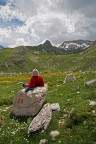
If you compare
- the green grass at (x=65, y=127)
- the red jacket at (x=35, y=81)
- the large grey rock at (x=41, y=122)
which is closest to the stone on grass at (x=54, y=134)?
the green grass at (x=65, y=127)

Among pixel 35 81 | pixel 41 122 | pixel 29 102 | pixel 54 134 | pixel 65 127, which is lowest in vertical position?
pixel 54 134

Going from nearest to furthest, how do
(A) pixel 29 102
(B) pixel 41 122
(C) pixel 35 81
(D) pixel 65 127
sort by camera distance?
1. (D) pixel 65 127
2. (B) pixel 41 122
3. (A) pixel 29 102
4. (C) pixel 35 81

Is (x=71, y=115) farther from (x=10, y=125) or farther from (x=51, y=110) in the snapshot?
(x=10, y=125)

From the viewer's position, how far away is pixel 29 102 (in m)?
23.5

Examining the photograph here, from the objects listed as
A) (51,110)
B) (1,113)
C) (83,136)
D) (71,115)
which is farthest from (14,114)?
(83,136)

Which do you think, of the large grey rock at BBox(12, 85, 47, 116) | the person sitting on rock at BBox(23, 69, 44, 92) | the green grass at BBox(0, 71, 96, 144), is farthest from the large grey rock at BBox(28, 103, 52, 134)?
the person sitting on rock at BBox(23, 69, 44, 92)

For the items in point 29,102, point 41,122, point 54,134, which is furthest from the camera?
point 29,102

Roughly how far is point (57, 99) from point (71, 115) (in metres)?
7.15

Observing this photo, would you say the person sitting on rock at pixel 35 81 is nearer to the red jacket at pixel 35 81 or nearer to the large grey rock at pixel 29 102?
the red jacket at pixel 35 81

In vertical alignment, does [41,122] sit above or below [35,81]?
below

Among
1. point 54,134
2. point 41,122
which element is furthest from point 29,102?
point 54,134

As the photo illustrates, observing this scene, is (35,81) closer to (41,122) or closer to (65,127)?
(41,122)

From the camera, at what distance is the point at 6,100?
31094 millimetres

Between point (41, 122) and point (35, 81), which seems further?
point (35, 81)
